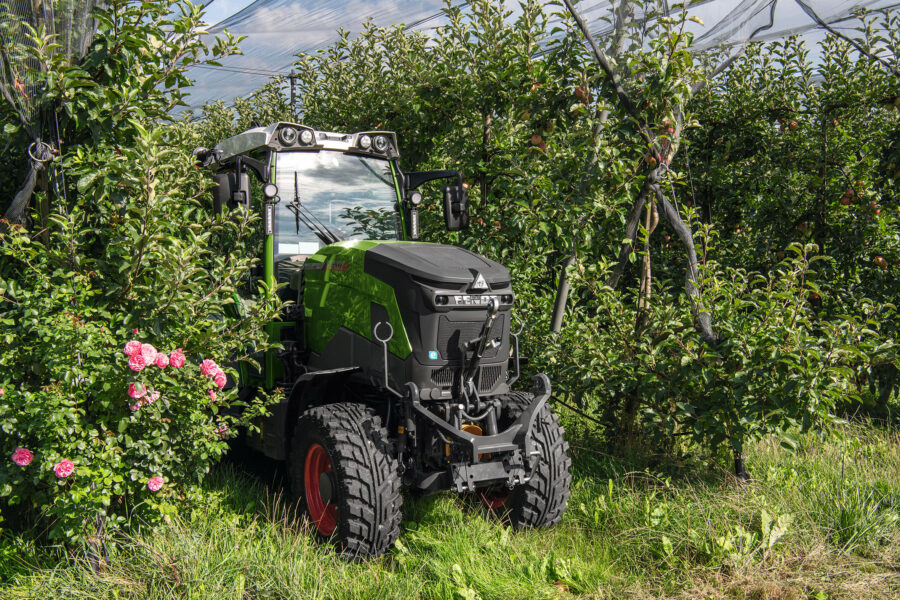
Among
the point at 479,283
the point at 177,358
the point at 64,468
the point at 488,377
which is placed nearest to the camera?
the point at 64,468

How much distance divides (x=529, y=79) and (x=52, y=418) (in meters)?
3.91

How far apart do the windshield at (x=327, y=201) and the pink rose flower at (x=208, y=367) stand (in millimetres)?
1236

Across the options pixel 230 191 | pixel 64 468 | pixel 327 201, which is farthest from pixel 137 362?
pixel 327 201

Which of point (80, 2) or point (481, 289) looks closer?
point (80, 2)

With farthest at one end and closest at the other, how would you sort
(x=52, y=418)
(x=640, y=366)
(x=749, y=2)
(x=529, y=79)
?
(x=529, y=79)
(x=749, y=2)
(x=640, y=366)
(x=52, y=418)

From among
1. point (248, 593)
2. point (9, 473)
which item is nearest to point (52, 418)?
point (9, 473)

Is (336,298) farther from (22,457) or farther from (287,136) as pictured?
(22,457)

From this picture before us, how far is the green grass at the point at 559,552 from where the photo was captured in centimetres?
303

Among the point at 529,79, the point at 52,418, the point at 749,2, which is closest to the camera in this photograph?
the point at 52,418

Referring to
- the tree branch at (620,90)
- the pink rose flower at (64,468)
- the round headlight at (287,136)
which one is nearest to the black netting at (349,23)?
the tree branch at (620,90)

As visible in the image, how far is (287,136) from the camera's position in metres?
4.41

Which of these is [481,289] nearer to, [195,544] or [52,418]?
[195,544]

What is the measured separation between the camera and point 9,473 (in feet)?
9.95

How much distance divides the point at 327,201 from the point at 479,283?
1.49 meters
